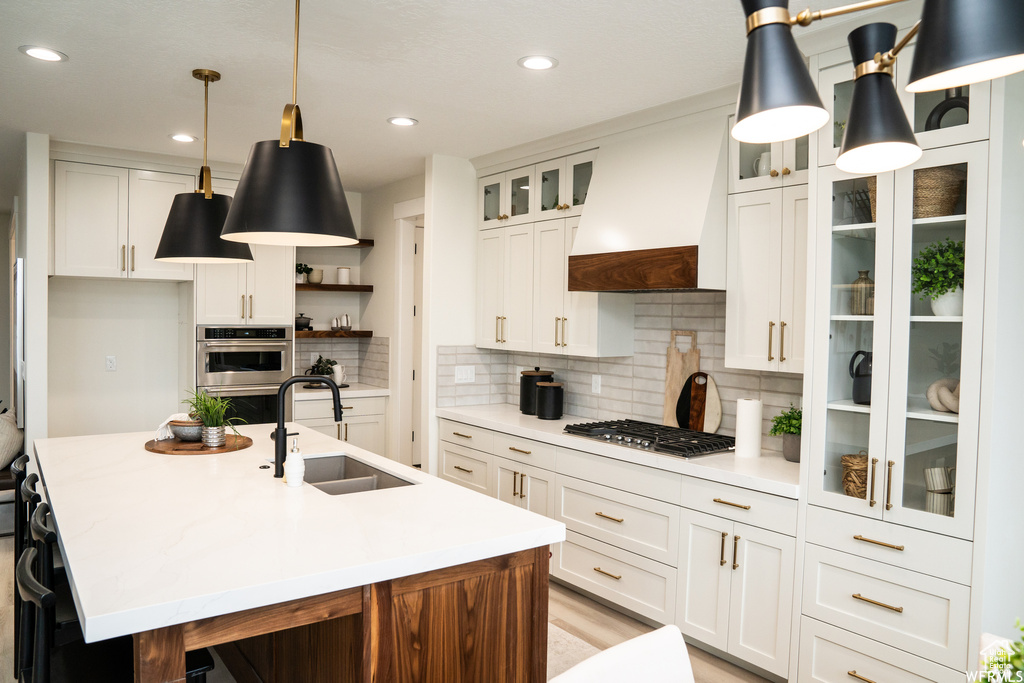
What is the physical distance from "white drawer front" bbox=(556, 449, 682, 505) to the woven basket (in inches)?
29.1

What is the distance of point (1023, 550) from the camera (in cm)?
241

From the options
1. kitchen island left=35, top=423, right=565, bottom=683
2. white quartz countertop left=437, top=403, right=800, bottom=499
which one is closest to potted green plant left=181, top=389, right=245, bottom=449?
kitchen island left=35, top=423, right=565, bottom=683

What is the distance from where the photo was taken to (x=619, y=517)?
11.3ft

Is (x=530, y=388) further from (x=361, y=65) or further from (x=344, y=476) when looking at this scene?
(x=361, y=65)

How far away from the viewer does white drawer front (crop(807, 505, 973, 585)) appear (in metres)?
2.28

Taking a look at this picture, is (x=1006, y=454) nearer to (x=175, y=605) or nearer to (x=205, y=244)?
(x=175, y=605)

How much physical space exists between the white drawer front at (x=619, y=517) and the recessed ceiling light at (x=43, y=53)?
120 inches

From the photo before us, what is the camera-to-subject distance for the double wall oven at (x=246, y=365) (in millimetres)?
4973

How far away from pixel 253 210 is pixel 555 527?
4.38 feet

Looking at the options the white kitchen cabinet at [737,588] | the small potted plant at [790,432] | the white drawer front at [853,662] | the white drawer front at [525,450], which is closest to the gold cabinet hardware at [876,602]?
the white drawer front at [853,662]

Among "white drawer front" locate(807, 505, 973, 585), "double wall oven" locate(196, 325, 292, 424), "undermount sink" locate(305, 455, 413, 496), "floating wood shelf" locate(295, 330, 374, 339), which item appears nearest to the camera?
"white drawer front" locate(807, 505, 973, 585)

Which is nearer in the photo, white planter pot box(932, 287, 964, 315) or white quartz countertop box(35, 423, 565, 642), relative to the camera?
white quartz countertop box(35, 423, 565, 642)

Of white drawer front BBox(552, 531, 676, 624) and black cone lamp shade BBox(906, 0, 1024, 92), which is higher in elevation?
black cone lamp shade BBox(906, 0, 1024, 92)

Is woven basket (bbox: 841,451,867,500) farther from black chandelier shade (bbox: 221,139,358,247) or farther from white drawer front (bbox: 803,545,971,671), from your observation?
black chandelier shade (bbox: 221,139,358,247)
